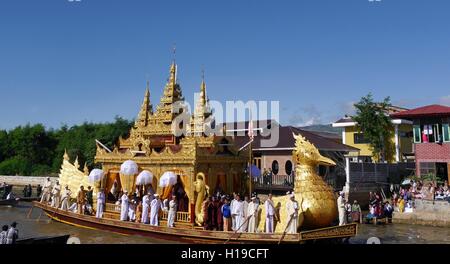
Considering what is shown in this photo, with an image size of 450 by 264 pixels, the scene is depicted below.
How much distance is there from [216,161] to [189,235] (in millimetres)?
3191

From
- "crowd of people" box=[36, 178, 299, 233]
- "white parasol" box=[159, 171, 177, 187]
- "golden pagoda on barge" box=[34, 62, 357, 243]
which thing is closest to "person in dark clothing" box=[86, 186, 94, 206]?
"crowd of people" box=[36, 178, 299, 233]

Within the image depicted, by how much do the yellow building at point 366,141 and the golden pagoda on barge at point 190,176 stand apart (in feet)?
65.0

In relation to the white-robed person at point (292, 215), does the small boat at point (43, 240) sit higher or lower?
lower

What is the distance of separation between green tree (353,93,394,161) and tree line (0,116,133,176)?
2663 cm

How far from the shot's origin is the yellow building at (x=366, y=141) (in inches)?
1315

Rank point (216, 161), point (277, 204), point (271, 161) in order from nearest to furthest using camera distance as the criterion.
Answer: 1. point (277, 204)
2. point (216, 161)
3. point (271, 161)

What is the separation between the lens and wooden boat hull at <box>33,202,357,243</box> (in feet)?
37.3

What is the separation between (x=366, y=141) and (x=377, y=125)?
2.68 m

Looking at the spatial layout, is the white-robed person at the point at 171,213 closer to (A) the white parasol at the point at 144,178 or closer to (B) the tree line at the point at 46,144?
(A) the white parasol at the point at 144,178

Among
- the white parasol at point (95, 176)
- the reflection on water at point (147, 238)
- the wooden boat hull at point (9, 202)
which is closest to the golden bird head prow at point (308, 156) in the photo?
the reflection on water at point (147, 238)

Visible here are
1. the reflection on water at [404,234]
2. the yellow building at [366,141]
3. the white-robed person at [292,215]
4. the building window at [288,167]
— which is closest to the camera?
the white-robed person at [292,215]

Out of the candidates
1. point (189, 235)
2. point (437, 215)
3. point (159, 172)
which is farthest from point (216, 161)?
point (437, 215)
